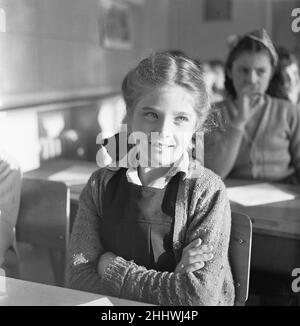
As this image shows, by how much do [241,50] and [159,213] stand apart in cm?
73

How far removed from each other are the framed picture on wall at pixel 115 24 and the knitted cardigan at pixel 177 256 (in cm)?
131

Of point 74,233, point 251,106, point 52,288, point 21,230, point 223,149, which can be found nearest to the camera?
point 52,288

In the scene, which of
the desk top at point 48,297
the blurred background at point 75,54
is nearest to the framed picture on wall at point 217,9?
the blurred background at point 75,54

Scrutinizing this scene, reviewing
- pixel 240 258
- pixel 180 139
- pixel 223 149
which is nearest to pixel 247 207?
pixel 223 149

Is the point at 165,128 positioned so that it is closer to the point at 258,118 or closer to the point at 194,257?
the point at 194,257

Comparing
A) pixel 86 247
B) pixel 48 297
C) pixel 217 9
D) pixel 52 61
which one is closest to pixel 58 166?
pixel 52 61

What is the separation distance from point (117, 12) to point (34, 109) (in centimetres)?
89

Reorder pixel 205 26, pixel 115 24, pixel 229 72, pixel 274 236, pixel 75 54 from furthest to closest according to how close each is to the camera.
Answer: pixel 205 26 → pixel 115 24 → pixel 75 54 → pixel 229 72 → pixel 274 236

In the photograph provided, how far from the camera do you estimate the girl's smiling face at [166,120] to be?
786 mm

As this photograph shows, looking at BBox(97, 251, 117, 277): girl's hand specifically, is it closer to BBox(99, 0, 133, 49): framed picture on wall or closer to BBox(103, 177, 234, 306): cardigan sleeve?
BBox(103, 177, 234, 306): cardigan sleeve

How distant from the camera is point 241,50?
54.1 inches

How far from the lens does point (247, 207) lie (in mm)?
1146

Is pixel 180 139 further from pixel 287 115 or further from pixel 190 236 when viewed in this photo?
pixel 287 115

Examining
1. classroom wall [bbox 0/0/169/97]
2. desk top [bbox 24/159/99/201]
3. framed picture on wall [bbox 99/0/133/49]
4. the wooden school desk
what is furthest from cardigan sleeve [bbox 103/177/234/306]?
framed picture on wall [bbox 99/0/133/49]
